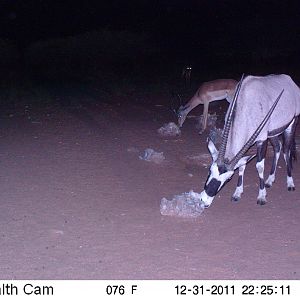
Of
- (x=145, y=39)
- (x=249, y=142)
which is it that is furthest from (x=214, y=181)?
(x=145, y=39)

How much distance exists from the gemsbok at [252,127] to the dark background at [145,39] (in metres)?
14.4

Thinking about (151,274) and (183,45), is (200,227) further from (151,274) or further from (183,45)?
(183,45)

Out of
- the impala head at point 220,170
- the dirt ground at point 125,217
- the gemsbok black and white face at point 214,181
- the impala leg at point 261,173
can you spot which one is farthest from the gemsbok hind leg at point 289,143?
the gemsbok black and white face at point 214,181

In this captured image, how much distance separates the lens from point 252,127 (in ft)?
27.8

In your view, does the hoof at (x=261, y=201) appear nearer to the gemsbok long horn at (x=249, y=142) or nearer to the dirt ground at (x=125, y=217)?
the dirt ground at (x=125, y=217)

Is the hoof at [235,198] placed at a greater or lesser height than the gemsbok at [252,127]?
lesser

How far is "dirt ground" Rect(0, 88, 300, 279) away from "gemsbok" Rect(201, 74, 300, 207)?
349mm

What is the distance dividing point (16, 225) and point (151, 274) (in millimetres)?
2241

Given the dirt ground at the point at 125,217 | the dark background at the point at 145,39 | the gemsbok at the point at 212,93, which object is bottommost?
the dirt ground at the point at 125,217

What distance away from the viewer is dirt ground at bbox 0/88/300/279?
6.35 meters

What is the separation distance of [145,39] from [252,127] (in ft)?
108

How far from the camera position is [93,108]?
56.3ft

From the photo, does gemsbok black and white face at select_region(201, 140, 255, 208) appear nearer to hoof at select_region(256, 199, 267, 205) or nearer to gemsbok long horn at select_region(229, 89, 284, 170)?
gemsbok long horn at select_region(229, 89, 284, 170)

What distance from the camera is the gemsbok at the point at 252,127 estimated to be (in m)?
8.05
